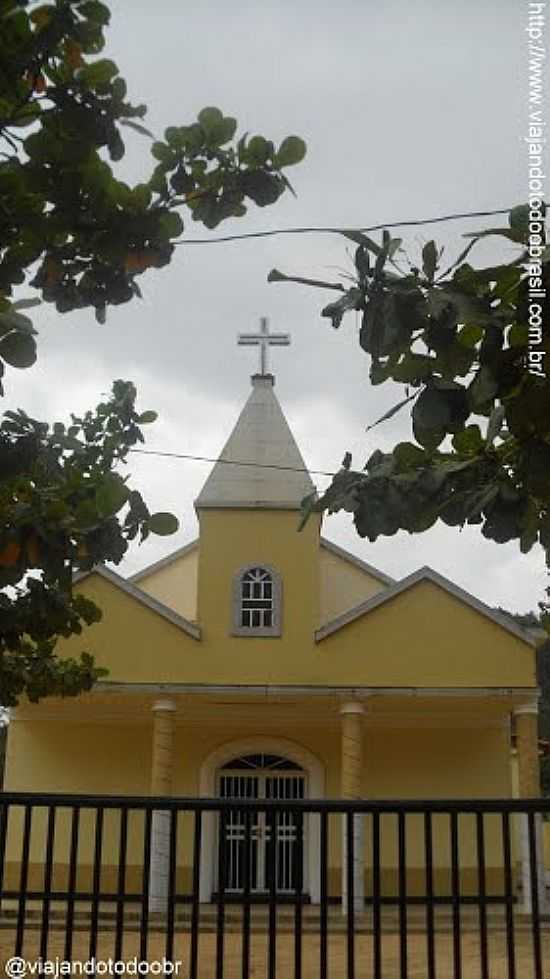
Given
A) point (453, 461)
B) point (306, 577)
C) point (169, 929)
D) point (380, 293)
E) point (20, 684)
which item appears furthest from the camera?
point (306, 577)

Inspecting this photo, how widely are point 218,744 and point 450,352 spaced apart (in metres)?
14.1

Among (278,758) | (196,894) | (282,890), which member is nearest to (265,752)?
(278,758)

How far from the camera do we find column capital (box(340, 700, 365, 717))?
576 inches

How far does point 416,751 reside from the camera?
16.3 m

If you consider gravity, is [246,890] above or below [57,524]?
below

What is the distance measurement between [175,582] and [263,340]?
534 centimetres

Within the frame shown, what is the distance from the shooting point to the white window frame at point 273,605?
50.0 ft

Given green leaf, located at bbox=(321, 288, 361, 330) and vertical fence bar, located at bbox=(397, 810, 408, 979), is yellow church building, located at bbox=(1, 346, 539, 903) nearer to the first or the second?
vertical fence bar, located at bbox=(397, 810, 408, 979)

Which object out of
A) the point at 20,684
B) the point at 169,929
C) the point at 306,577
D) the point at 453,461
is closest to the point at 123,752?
the point at 306,577

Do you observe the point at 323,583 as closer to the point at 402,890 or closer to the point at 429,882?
the point at 402,890

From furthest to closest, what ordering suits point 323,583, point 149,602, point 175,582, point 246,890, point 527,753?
1. point 175,582
2. point 323,583
3. point 149,602
4. point 527,753
5. point 246,890

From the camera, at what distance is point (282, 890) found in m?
15.1

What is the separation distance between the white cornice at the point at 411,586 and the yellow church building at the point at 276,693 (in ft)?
0.07

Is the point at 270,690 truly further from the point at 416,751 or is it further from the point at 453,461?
the point at 453,461
